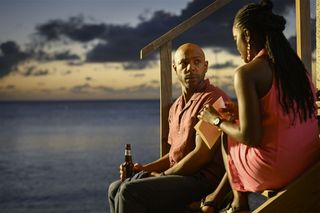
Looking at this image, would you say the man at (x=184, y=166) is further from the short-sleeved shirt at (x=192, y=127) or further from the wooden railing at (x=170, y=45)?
the wooden railing at (x=170, y=45)

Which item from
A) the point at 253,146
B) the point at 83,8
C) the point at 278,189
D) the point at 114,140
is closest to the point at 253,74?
the point at 253,146

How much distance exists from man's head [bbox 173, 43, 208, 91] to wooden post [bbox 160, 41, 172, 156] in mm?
544

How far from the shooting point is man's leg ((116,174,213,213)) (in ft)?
11.9

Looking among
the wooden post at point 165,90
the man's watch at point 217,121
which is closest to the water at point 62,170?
the wooden post at point 165,90

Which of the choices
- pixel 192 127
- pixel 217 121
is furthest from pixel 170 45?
pixel 217 121

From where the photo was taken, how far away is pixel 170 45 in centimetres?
458

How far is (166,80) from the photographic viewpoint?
4625mm

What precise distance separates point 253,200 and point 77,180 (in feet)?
92.1

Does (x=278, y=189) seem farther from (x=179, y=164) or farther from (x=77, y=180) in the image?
(x=77, y=180)

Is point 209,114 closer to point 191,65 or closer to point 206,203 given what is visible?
point 206,203

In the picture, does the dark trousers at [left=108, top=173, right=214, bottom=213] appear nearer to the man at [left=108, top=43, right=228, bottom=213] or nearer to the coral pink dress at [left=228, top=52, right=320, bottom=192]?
the man at [left=108, top=43, right=228, bottom=213]

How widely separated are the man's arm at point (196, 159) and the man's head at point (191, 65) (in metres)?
0.43

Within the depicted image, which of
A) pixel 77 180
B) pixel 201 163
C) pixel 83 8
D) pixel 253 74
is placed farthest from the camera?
pixel 83 8

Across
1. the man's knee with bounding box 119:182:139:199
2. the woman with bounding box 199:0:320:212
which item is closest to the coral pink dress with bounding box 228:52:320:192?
the woman with bounding box 199:0:320:212
